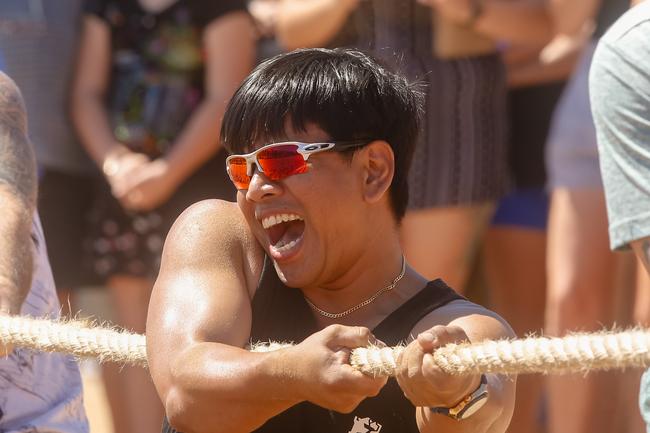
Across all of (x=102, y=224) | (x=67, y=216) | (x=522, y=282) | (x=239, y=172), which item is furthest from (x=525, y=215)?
(x=239, y=172)

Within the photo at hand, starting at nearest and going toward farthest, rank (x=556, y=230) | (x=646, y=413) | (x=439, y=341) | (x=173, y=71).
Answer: (x=439, y=341) → (x=646, y=413) → (x=556, y=230) → (x=173, y=71)

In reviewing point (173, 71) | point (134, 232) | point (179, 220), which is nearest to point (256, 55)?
point (173, 71)

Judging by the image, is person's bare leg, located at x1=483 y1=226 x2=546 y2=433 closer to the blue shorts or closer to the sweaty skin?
the blue shorts

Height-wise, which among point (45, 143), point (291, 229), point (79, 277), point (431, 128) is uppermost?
point (291, 229)

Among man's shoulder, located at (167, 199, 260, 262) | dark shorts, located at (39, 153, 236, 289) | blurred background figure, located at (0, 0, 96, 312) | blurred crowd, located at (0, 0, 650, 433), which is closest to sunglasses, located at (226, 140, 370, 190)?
man's shoulder, located at (167, 199, 260, 262)

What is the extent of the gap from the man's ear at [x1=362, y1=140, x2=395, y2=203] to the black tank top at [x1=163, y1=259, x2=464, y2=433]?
20 cm

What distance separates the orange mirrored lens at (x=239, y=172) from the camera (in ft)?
7.99

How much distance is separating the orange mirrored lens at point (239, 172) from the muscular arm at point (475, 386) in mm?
408

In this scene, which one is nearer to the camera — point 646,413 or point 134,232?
point 646,413

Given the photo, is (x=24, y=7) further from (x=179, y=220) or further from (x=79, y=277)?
(x=179, y=220)

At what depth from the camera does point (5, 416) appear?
2775 mm

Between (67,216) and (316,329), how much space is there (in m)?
2.50

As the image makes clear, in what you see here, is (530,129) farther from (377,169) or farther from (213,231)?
(213,231)

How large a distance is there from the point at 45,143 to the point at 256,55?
0.83 m
